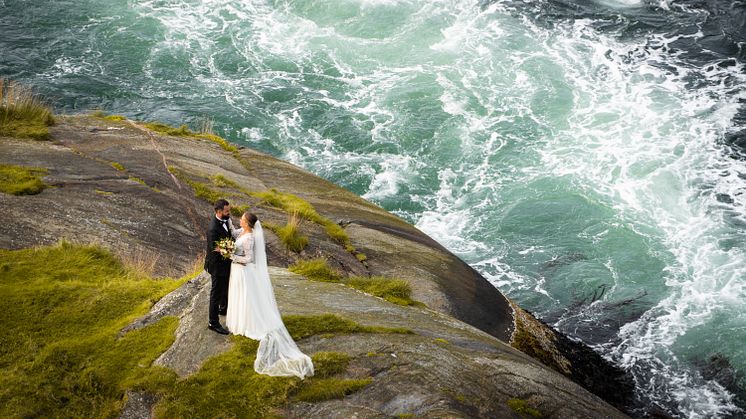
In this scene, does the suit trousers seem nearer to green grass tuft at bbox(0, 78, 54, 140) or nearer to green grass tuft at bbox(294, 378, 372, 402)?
green grass tuft at bbox(294, 378, 372, 402)

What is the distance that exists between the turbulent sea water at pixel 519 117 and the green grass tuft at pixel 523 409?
9.98 meters

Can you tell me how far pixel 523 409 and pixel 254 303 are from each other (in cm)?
440

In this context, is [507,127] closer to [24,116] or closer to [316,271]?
[24,116]

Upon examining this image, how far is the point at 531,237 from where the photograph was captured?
28641 millimetres

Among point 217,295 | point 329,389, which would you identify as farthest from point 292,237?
point 329,389

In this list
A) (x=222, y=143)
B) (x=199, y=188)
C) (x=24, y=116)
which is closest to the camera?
(x=199, y=188)

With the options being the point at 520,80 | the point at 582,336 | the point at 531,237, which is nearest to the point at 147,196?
the point at 582,336

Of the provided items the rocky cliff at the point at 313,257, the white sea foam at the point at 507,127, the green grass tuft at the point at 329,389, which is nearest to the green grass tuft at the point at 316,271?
the rocky cliff at the point at 313,257

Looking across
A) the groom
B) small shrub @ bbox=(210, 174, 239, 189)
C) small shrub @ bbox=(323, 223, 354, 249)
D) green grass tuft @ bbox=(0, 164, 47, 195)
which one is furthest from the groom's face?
small shrub @ bbox=(210, 174, 239, 189)

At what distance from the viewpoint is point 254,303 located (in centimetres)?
1107

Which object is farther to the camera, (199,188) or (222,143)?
(222,143)

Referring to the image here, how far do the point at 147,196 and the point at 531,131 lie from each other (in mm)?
21331

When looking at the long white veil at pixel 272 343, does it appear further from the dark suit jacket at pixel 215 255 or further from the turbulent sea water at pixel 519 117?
the turbulent sea water at pixel 519 117

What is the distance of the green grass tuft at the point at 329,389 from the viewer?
1002 cm
